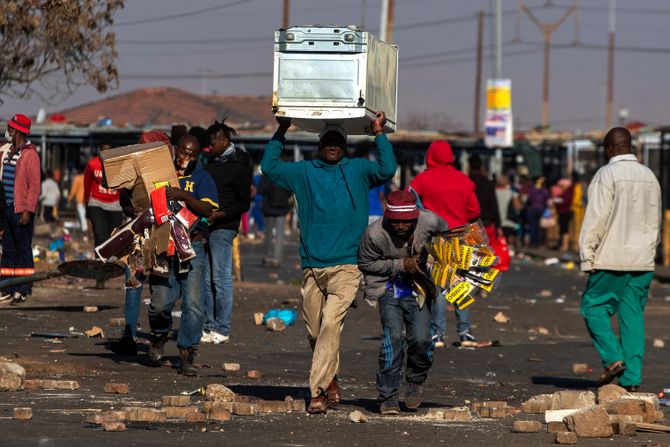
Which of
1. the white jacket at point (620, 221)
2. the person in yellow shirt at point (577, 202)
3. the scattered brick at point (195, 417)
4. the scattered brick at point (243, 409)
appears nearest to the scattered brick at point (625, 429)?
the scattered brick at point (243, 409)

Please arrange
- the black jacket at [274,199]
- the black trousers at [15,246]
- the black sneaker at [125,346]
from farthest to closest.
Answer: the black jacket at [274,199], the black trousers at [15,246], the black sneaker at [125,346]

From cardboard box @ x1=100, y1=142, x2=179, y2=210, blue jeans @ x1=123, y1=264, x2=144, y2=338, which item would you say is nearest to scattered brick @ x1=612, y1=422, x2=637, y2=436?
cardboard box @ x1=100, y1=142, x2=179, y2=210

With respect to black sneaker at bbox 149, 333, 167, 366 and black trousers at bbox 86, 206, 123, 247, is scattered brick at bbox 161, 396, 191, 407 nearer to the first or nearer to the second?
black sneaker at bbox 149, 333, 167, 366

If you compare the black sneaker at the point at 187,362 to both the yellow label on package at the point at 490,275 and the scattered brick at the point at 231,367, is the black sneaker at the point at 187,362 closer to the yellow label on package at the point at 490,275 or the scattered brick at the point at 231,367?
the scattered brick at the point at 231,367

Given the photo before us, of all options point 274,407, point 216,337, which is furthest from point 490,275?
point 216,337

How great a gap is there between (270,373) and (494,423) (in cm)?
311

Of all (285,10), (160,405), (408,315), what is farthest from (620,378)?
(285,10)

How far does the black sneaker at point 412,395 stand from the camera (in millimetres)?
9633

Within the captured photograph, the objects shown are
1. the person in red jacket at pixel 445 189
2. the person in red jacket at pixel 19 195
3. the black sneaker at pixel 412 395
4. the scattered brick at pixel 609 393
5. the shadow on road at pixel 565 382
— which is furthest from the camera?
the person in red jacket at pixel 19 195

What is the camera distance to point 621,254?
37.1 feet

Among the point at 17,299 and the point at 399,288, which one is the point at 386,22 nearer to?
the point at 17,299

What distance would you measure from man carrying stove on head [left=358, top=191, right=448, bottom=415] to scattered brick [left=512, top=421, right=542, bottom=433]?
3.22ft

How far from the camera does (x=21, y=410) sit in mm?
8312

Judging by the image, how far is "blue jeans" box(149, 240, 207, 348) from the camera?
1130cm
